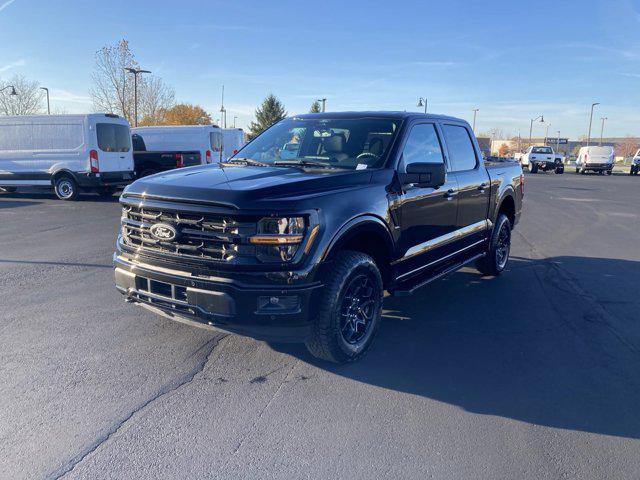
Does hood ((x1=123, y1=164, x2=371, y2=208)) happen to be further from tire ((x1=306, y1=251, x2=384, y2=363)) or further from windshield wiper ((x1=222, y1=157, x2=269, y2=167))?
tire ((x1=306, y1=251, x2=384, y2=363))

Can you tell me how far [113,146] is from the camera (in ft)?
49.9

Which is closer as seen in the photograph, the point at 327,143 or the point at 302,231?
the point at 302,231

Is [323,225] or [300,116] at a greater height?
[300,116]

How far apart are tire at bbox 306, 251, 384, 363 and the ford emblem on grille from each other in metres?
1.12

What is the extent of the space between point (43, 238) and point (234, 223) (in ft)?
23.3

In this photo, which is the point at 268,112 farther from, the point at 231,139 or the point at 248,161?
the point at 248,161

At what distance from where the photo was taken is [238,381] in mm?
3605

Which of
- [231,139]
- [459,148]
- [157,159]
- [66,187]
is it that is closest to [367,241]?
[459,148]

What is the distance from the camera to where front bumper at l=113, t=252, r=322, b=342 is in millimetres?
3295

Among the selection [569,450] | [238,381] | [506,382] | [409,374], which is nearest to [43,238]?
[238,381]

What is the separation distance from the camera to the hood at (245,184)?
3.34 meters

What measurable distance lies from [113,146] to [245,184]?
1321cm

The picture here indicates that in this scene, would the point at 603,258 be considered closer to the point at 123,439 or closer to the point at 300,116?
the point at 300,116

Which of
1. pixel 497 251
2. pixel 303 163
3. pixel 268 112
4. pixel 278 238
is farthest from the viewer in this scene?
pixel 268 112
